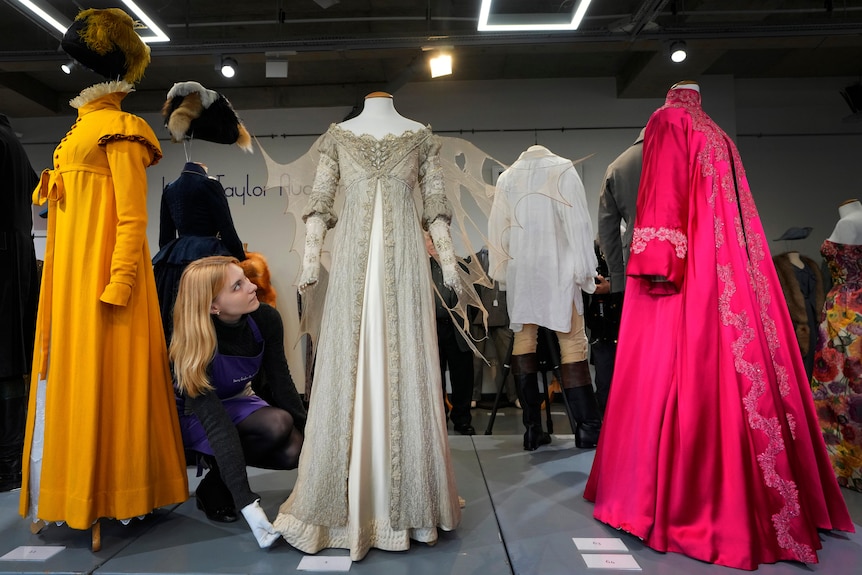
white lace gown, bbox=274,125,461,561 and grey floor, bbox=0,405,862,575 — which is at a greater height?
white lace gown, bbox=274,125,461,561

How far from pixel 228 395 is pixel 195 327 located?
1.17 feet

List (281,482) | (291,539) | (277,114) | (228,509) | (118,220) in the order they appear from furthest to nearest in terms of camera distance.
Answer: (277,114) < (281,482) < (228,509) < (118,220) < (291,539)

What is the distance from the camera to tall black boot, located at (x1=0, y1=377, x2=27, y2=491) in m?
2.80

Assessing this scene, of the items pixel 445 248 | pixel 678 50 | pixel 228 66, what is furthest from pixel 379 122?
pixel 678 50

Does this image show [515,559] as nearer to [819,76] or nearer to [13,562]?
[13,562]

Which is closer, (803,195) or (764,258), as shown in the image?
(764,258)

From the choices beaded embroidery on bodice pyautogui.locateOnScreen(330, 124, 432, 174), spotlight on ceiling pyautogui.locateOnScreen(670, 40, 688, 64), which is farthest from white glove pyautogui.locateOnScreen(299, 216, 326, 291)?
spotlight on ceiling pyautogui.locateOnScreen(670, 40, 688, 64)

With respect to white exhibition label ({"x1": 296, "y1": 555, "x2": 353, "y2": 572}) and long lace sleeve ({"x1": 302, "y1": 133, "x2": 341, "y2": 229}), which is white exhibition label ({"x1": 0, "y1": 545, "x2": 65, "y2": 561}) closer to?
white exhibition label ({"x1": 296, "y1": 555, "x2": 353, "y2": 572})

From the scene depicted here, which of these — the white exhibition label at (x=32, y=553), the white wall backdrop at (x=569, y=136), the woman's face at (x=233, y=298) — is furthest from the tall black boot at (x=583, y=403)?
the white wall backdrop at (x=569, y=136)

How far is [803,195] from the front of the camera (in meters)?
6.48

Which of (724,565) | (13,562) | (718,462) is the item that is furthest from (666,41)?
(13,562)

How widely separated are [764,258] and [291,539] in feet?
6.41

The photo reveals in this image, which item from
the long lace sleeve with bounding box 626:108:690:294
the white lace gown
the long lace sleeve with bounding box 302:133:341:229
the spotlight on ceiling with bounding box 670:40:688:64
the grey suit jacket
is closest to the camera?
the white lace gown

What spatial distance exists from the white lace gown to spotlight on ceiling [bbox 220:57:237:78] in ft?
9.32
